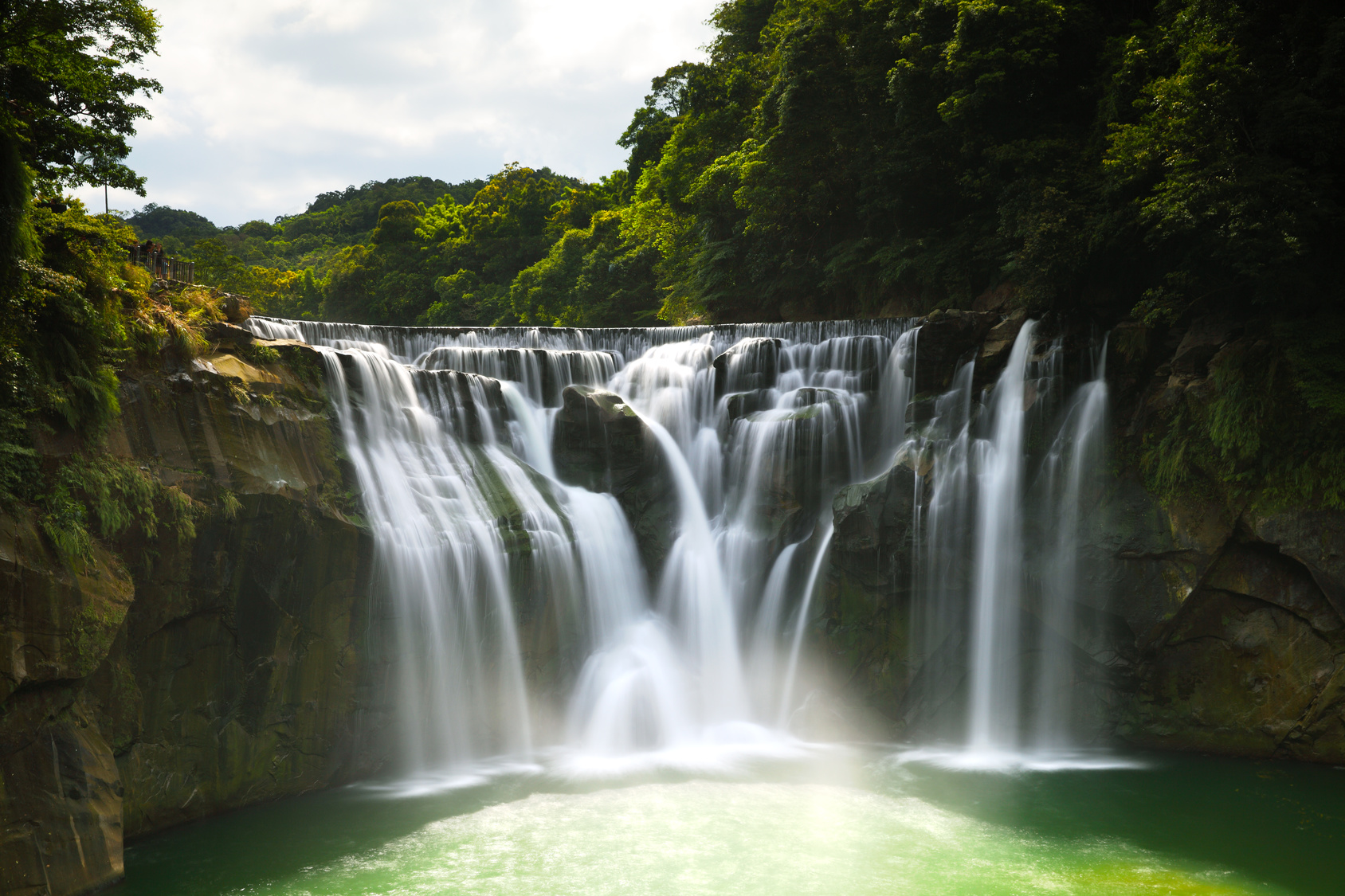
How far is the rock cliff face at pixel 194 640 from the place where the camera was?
7348mm

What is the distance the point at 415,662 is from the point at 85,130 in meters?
7.60

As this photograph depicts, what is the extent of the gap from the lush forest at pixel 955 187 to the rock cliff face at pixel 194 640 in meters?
1.20

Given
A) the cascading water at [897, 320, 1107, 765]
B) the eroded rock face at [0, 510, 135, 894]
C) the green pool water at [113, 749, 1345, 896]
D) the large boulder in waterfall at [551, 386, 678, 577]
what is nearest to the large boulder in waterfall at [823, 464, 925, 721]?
the cascading water at [897, 320, 1107, 765]

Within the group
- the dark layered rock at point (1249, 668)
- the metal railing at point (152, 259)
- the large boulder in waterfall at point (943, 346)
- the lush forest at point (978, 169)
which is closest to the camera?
the metal railing at point (152, 259)

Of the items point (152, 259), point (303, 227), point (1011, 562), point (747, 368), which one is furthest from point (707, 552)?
point (303, 227)

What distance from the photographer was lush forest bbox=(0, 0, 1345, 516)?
8.89 metres

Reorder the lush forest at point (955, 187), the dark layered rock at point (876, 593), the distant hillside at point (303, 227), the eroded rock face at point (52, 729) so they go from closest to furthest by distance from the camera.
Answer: the eroded rock face at point (52, 729)
the lush forest at point (955, 187)
the dark layered rock at point (876, 593)
the distant hillside at point (303, 227)

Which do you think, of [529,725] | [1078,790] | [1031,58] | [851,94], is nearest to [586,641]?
[529,725]

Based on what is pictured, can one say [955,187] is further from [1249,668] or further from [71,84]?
[71,84]

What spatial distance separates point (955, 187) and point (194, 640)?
1805 cm

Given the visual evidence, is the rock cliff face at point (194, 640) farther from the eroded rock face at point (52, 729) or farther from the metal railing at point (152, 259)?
the metal railing at point (152, 259)

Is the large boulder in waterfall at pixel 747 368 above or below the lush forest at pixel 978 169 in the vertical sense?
below

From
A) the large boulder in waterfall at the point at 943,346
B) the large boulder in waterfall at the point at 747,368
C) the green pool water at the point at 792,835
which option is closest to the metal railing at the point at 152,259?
the green pool water at the point at 792,835

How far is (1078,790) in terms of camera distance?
10680mm
